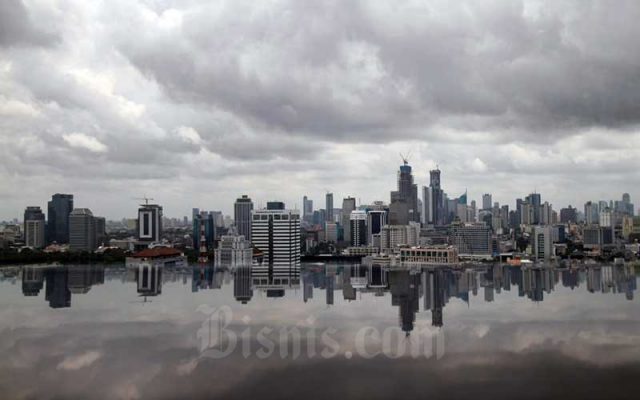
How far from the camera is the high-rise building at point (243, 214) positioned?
4072 centimetres

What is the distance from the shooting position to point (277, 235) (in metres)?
30.3

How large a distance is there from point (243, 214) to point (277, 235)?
11817mm

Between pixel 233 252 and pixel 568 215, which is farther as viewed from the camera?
pixel 568 215

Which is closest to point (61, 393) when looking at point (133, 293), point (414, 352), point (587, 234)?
point (414, 352)

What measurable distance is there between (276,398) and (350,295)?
9.81 meters

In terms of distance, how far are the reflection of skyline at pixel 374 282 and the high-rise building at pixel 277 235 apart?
292 cm

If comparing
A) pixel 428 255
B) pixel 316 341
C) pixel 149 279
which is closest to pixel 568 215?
pixel 428 255

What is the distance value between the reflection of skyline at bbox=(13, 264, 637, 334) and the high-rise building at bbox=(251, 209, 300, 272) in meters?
2.92

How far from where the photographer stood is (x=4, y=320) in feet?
40.5

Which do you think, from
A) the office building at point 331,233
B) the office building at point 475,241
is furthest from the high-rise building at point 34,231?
the office building at point 475,241

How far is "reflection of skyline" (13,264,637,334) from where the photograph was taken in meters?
16.1

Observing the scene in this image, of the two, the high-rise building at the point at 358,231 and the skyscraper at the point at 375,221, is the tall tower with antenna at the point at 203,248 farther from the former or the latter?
the skyscraper at the point at 375,221

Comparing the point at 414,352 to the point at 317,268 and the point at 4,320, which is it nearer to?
the point at 4,320

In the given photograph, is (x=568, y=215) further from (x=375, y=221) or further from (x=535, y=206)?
(x=375, y=221)
